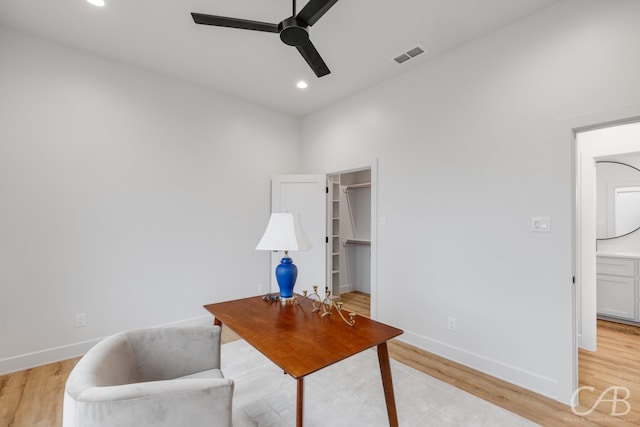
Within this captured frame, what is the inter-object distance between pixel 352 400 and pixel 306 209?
2.50 m

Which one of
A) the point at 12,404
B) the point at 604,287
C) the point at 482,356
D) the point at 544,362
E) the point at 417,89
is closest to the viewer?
the point at 12,404

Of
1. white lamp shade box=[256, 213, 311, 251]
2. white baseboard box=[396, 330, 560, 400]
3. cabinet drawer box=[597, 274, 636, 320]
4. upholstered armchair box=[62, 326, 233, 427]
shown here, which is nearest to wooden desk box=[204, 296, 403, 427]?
upholstered armchair box=[62, 326, 233, 427]

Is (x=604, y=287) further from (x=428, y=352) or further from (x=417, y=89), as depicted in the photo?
(x=417, y=89)

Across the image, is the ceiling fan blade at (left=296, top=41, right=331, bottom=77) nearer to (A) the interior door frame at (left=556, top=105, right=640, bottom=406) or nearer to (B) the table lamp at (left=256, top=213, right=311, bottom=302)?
(B) the table lamp at (left=256, top=213, right=311, bottom=302)

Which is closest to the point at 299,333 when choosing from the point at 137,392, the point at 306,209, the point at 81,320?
the point at 137,392

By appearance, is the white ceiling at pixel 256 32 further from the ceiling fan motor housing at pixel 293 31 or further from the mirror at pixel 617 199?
the mirror at pixel 617 199

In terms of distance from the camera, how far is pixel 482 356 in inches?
98.7

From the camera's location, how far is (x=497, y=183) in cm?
245

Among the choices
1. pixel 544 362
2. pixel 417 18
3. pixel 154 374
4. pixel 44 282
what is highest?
pixel 417 18

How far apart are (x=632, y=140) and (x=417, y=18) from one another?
262cm

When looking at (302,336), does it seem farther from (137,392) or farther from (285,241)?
(137,392)

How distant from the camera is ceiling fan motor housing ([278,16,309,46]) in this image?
1721 millimetres

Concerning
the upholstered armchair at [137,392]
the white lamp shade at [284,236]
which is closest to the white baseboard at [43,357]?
the upholstered armchair at [137,392]

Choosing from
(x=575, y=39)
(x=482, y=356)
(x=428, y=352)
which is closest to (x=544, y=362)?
(x=482, y=356)
